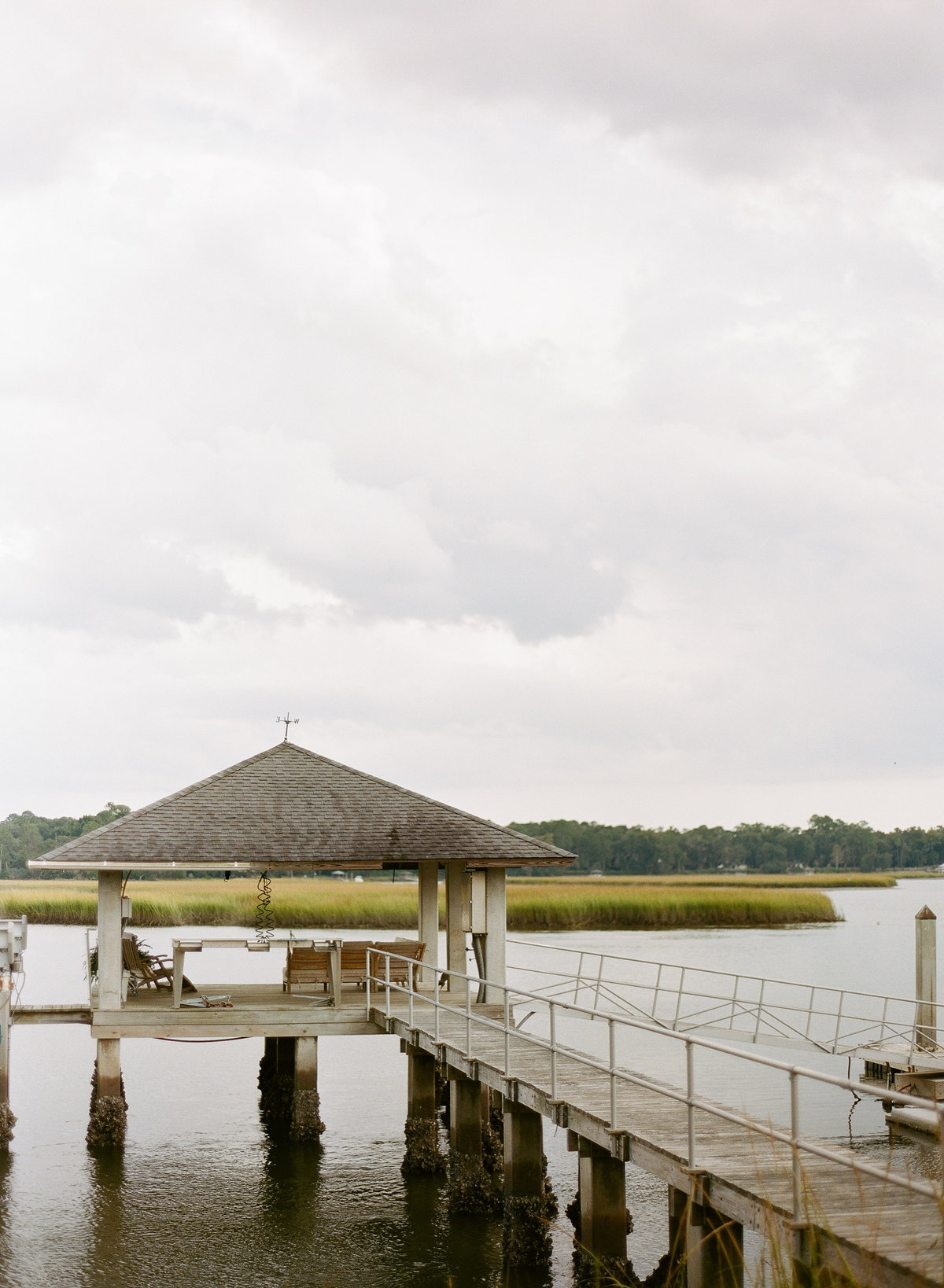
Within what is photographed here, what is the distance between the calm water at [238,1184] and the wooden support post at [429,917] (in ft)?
7.13

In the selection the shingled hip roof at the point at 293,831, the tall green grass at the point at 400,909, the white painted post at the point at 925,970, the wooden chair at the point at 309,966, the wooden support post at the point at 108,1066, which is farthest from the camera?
the tall green grass at the point at 400,909

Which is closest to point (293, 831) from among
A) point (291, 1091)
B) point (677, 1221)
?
point (291, 1091)

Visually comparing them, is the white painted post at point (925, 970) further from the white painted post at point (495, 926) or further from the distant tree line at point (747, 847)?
the distant tree line at point (747, 847)

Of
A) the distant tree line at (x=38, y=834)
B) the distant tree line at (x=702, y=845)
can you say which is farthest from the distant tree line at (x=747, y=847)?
the distant tree line at (x=38, y=834)

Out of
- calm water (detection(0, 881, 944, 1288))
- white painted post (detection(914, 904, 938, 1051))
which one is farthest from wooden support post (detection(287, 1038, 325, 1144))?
white painted post (detection(914, 904, 938, 1051))

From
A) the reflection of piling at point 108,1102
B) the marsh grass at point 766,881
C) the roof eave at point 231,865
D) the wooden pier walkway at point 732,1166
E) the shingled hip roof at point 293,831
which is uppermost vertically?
the shingled hip roof at point 293,831

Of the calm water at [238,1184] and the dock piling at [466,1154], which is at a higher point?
the dock piling at [466,1154]

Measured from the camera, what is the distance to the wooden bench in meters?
15.8

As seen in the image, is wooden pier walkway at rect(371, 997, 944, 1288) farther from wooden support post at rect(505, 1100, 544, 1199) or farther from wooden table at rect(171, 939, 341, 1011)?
wooden table at rect(171, 939, 341, 1011)

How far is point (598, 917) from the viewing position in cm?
3972

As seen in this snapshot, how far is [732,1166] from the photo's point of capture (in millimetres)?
8133

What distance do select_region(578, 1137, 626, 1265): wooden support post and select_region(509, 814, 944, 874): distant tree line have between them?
81.7m

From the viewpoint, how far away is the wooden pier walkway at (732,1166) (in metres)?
6.01

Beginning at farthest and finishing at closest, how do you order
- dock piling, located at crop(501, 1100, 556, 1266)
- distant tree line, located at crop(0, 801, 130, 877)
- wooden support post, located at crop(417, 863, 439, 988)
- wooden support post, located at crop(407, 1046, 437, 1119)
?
distant tree line, located at crop(0, 801, 130, 877) < wooden support post, located at crop(417, 863, 439, 988) < wooden support post, located at crop(407, 1046, 437, 1119) < dock piling, located at crop(501, 1100, 556, 1266)
